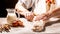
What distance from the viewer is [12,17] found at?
3.82 feet

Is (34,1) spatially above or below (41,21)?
above

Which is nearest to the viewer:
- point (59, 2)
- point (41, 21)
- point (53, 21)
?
point (41, 21)

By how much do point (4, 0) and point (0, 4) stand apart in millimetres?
83

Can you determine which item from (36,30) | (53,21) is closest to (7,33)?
(36,30)

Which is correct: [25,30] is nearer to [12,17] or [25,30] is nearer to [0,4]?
[12,17]

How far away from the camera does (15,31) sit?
103cm

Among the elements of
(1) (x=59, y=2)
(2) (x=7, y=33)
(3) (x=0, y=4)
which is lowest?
(2) (x=7, y=33)

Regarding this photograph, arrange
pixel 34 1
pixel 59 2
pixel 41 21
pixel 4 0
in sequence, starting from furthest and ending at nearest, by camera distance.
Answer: pixel 4 0, pixel 34 1, pixel 59 2, pixel 41 21

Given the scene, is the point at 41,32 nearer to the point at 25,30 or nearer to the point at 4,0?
the point at 25,30

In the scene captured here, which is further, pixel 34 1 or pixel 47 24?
pixel 34 1

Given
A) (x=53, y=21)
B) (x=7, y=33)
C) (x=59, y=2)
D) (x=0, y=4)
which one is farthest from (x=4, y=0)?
(x=7, y=33)

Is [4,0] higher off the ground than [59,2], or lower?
higher

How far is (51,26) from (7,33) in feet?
1.14

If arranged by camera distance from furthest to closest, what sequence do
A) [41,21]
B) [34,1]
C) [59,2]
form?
[34,1]
[59,2]
[41,21]
